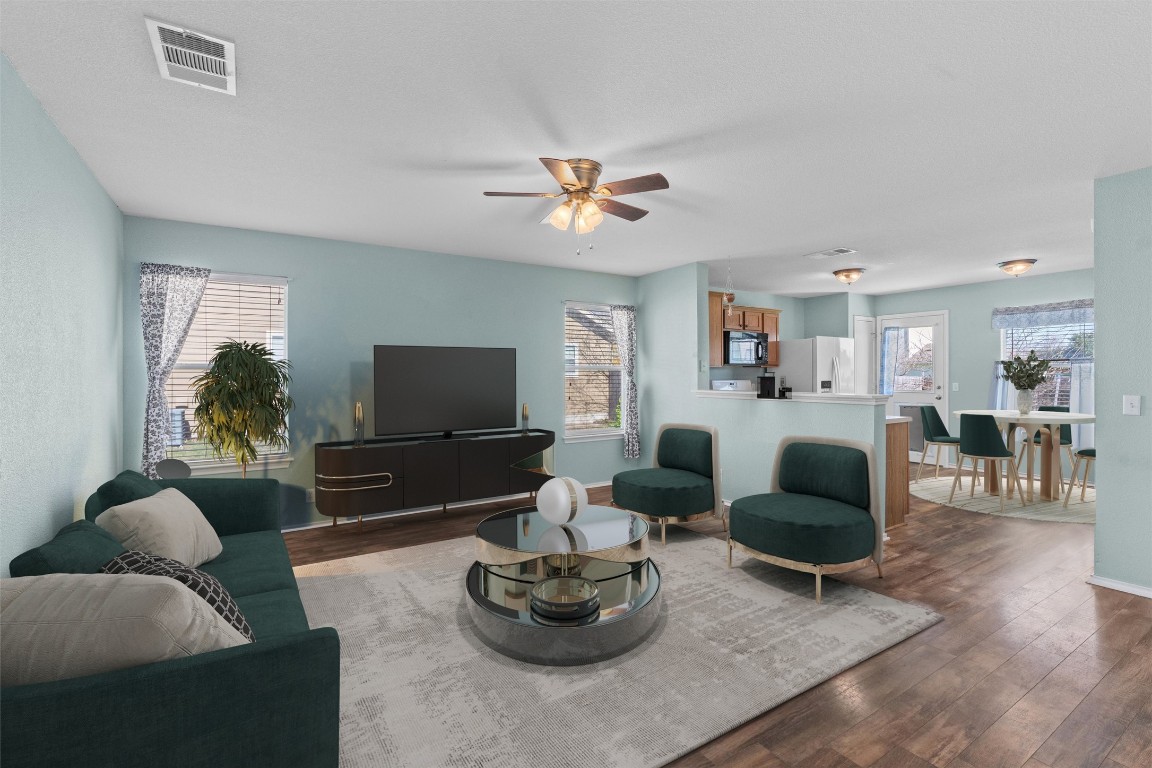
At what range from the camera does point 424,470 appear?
4.88 meters

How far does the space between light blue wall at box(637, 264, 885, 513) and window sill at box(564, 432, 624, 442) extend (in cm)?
35

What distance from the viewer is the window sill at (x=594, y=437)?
634 cm

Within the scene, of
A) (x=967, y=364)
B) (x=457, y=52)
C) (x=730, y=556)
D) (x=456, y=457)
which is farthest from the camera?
(x=967, y=364)

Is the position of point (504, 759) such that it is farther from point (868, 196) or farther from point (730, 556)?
point (868, 196)

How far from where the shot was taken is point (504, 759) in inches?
75.4

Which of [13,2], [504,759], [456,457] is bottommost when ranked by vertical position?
[504,759]

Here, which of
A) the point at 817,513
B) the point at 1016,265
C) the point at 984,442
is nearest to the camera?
the point at 817,513

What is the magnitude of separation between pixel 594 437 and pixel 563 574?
141 inches

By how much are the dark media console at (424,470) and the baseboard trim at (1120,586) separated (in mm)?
4075

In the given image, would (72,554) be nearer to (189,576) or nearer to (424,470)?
(189,576)

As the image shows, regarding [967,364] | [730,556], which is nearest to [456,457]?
[730,556]

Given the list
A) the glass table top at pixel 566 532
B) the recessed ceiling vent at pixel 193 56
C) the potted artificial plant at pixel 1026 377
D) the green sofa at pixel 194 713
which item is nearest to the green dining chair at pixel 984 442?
the potted artificial plant at pixel 1026 377

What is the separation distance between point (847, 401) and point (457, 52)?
3.66 m

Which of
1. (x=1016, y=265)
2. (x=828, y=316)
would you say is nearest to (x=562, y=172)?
(x=1016, y=265)
